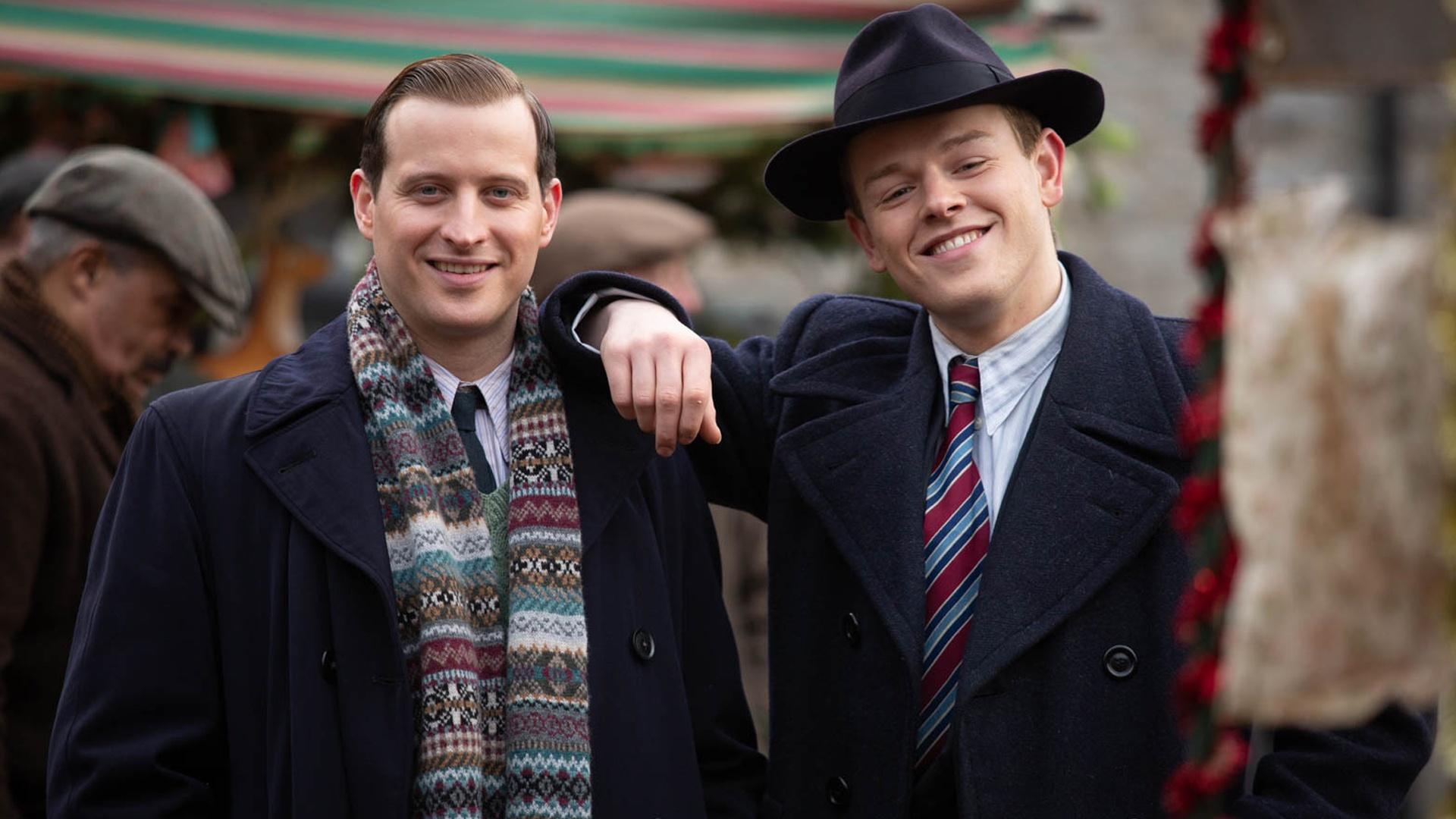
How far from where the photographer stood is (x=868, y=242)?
2.71 meters

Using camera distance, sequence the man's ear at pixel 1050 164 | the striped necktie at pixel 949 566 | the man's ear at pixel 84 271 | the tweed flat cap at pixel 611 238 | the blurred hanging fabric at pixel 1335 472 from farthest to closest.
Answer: the tweed flat cap at pixel 611 238 → the man's ear at pixel 84 271 → the man's ear at pixel 1050 164 → the striped necktie at pixel 949 566 → the blurred hanging fabric at pixel 1335 472

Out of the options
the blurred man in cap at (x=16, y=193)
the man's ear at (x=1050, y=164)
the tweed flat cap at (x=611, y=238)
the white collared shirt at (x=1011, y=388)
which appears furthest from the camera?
the tweed flat cap at (x=611, y=238)

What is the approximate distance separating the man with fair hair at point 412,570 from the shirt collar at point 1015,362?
55 cm

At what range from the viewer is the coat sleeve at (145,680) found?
2174mm

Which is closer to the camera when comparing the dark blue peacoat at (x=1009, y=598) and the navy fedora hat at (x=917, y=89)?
the dark blue peacoat at (x=1009, y=598)

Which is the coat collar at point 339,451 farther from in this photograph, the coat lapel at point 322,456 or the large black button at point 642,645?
the large black button at point 642,645

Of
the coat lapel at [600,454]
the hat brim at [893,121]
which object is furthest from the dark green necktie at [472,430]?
the hat brim at [893,121]

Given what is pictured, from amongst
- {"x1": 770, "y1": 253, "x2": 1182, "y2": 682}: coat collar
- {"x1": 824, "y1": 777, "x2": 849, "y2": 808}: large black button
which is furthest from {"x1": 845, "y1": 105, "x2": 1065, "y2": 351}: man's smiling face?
{"x1": 824, "y1": 777, "x2": 849, "y2": 808}: large black button

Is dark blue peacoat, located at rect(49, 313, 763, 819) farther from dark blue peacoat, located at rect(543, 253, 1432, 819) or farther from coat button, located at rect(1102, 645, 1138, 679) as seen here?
coat button, located at rect(1102, 645, 1138, 679)

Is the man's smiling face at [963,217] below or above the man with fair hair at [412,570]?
above

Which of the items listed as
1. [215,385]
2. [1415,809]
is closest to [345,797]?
Answer: [215,385]

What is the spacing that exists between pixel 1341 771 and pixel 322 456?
1.56 metres

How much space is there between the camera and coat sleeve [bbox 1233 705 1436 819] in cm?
225

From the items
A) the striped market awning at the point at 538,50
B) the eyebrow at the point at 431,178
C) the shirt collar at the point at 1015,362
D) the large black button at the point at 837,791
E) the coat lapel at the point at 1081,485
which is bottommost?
the large black button at the point at 837,791
